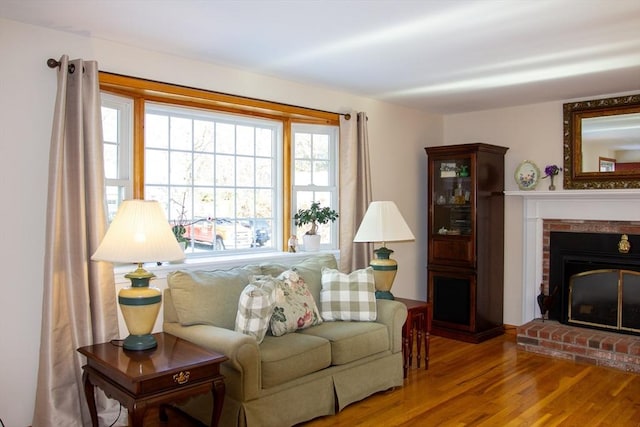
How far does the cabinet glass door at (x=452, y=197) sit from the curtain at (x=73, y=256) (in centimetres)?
348

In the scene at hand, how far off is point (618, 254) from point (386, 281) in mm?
2324

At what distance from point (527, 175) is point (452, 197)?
0.79 metres

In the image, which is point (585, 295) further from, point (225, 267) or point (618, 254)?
point (225, 267)

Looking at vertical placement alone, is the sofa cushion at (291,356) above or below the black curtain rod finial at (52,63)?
below

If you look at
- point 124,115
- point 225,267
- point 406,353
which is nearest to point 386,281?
point 406,353

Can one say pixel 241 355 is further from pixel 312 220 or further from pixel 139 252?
pixel 312 220

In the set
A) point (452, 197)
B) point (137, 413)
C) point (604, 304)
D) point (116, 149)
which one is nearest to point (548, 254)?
point (604, 304)

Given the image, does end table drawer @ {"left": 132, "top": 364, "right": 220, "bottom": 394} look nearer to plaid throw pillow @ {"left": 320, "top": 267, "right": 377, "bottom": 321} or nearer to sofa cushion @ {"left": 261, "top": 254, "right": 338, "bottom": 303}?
sofa cushion @ {"left": 261, "top": 254, "right": 338, "bottom": 303}

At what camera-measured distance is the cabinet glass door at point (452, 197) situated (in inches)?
211

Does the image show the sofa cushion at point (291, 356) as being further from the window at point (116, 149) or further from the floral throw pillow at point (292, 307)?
the window at point (116, 149)

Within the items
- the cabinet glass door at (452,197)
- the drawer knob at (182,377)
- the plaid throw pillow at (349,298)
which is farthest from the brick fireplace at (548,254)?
the drawer knob at (182,377)

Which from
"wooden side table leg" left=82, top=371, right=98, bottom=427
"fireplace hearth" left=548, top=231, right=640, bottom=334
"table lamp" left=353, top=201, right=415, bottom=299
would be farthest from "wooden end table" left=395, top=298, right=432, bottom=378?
"wooden side table leg" left=82, top=371, right=98, bottom=427

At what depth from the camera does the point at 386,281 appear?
429 cm

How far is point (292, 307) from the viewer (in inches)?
139
